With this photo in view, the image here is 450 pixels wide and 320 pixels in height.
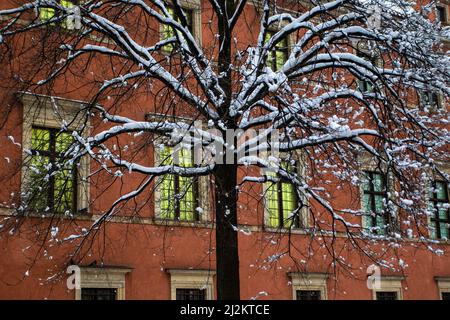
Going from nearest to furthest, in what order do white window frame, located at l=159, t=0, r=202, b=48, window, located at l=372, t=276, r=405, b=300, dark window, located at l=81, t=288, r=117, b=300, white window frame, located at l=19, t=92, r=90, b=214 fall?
white window frame, located at l=19, t=92, r=90, b=214, dark window, located at l=81, t=288, r=117, b=300, white window frame, located at l=159, t=0, r=202, b=48, window, located at l=372, t=276, r=405, b=300

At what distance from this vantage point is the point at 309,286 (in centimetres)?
2069

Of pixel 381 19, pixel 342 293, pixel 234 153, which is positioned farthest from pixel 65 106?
pixel 342 293

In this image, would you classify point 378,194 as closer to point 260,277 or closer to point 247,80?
point 260,277

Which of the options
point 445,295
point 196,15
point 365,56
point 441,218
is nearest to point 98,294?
point 196,15

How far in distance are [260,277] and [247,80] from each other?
8756 mm

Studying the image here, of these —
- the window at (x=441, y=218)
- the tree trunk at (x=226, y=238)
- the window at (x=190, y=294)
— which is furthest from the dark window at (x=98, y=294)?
the window at (x=441, y=218)

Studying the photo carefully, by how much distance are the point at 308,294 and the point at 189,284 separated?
4133mm

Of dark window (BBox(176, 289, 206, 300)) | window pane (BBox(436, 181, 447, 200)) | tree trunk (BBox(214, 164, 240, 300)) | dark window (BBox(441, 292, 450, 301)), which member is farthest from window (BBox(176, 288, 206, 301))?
window pane (BBox(436, 181, 447, 200))

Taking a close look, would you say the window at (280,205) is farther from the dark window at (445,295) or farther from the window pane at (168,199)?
the dark window at (445,295)

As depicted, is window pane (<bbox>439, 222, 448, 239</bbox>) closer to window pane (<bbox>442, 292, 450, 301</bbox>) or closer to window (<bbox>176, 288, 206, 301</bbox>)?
window pane (<bbox>442, 292, 450, 301</bbox>)

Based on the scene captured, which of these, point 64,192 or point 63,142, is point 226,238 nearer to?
point 64,192

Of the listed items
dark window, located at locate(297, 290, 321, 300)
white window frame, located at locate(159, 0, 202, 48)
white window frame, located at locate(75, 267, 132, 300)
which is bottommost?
dark window, located at locate(297, 290, 321, 300)

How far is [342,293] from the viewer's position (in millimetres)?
21125

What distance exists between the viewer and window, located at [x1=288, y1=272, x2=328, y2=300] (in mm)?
20312
